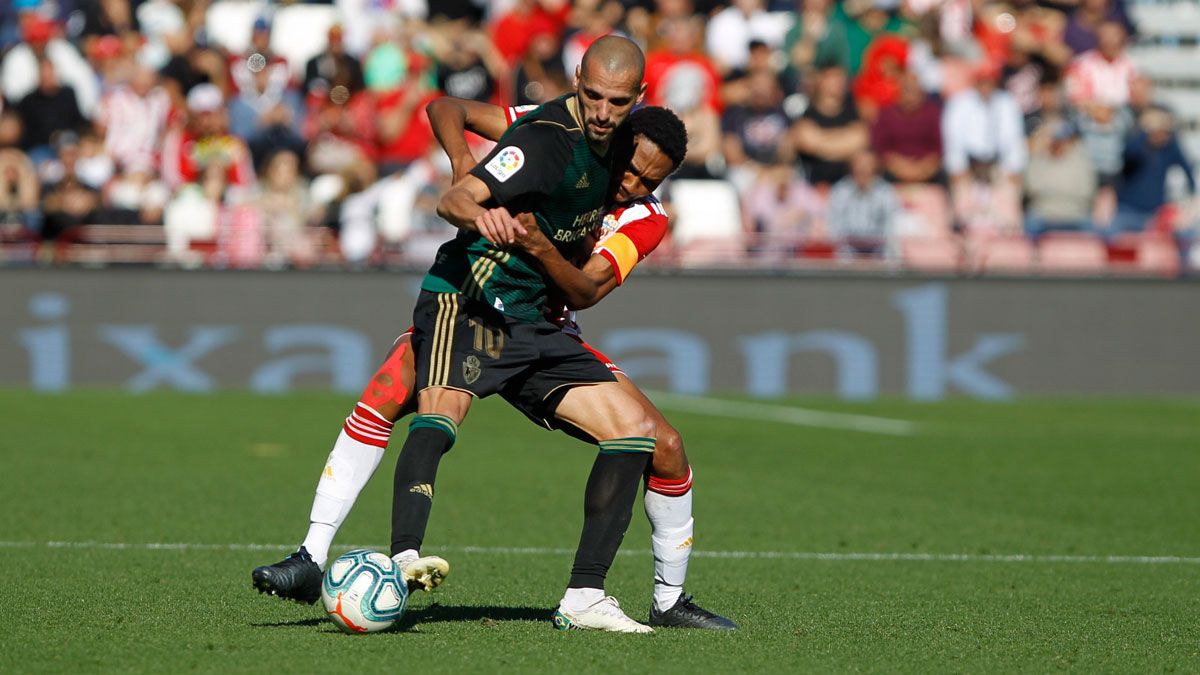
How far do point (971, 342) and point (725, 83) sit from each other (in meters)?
4.24

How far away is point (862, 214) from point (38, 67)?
9.15 metres

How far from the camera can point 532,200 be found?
6031mm

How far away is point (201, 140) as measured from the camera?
1850 centimetres

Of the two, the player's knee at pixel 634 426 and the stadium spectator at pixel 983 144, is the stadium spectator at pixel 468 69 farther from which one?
the player's knee at pixel 634 426

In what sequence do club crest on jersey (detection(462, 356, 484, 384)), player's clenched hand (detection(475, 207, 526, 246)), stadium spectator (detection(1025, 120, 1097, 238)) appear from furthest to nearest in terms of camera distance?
stadium spectator (detection(1025, 120, 1097, 238)) < club crest on jersey (detection(462, 356, 484, 384)) < player's clenched hand (detection(475, 207, 526, 246))

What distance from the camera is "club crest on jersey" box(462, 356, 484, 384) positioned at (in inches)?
240

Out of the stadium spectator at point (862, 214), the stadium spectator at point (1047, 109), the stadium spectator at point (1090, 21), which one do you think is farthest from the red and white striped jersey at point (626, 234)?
the stadium spectator at point (1090, 21)

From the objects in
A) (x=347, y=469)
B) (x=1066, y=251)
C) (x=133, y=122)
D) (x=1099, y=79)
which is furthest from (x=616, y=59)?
(x=1099, y=79)

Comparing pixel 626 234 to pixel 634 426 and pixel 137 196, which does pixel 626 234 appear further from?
pixel 137 196

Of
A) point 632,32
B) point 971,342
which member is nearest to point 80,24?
point 632,32

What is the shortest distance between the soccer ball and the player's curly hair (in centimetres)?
173

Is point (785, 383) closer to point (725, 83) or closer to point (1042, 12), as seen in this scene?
point (725, 83)

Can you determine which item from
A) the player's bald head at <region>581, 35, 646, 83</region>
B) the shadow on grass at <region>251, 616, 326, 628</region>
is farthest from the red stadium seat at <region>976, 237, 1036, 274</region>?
the shadow on grass at <region>251, 616, 326, 628</region>

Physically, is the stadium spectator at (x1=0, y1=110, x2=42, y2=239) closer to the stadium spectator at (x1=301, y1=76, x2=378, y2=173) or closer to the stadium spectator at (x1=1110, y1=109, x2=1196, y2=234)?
the stadium spectator at (x1=301, y1=76, x2=378, y2=173)
